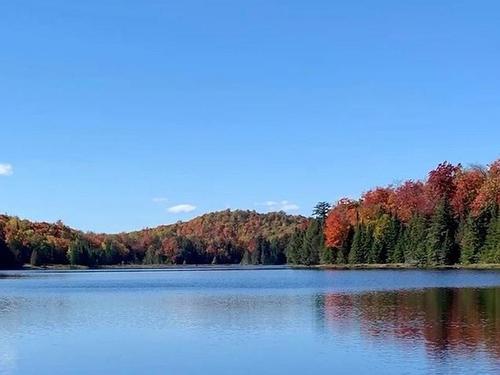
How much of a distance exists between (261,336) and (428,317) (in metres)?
9.84

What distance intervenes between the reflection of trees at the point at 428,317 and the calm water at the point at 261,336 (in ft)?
0.16

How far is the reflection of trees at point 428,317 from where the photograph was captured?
29.8 metres

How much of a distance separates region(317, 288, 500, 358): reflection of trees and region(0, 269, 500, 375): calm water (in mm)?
48

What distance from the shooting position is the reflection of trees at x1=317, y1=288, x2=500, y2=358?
2982 centimetres

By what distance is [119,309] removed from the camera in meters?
49.4

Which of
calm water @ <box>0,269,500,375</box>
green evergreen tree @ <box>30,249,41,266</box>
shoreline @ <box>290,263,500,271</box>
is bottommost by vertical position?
calm water @ <box>0,269,500,375</box>

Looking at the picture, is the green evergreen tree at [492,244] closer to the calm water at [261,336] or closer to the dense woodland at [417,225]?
the dense woodland at [417,225]

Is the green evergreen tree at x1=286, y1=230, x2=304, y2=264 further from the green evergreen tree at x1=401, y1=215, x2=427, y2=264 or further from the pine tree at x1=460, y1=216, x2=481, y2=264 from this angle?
the pine tree at x1=460, y1=216, x2=481, y2=264

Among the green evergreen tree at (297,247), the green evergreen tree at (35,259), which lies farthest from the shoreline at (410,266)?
the green evergreen tree at (35,259)

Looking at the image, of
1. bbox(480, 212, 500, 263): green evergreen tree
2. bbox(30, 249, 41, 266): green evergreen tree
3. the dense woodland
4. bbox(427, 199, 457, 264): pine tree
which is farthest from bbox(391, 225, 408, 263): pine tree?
bbox(30, 249, 41, 266): green evergreen tree

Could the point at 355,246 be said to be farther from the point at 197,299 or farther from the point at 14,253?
the point at 14,253

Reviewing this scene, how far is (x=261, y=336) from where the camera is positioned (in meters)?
33.6

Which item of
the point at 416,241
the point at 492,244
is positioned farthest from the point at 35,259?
the point at 492,244

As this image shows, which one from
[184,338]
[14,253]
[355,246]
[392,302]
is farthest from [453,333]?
[14,253]
